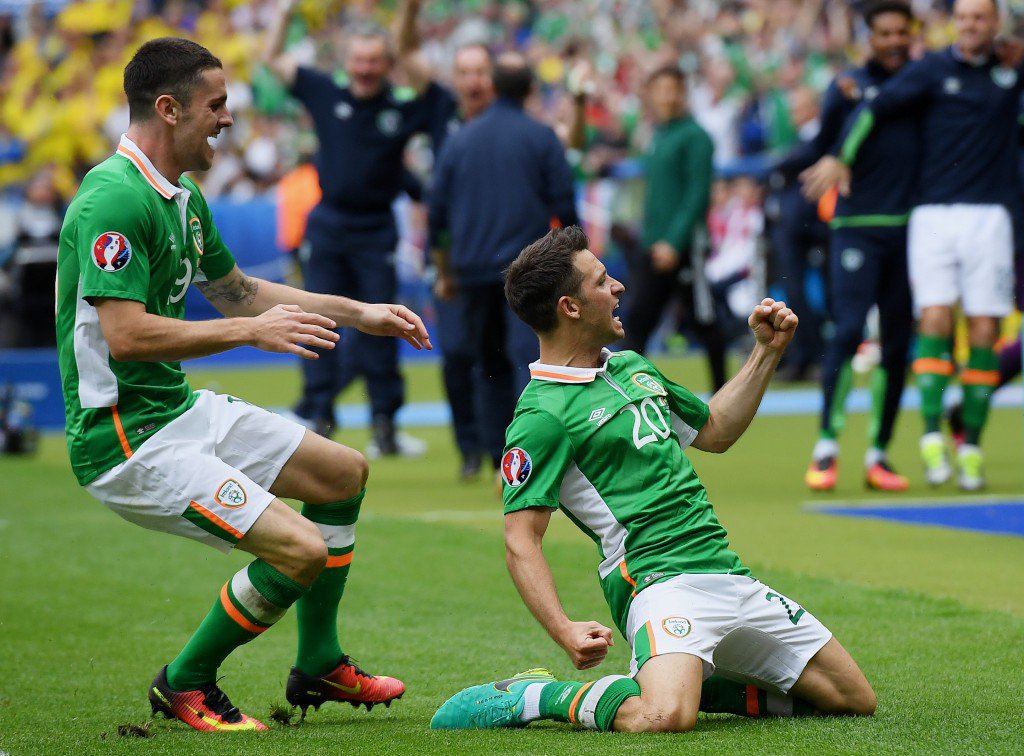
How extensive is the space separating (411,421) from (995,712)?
33.4ft

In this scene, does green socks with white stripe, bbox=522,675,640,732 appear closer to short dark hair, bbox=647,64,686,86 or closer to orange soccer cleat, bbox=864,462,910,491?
orange soccer cleat, bbox=864,462,910,491

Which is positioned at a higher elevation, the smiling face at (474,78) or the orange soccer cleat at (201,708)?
the smiling face at (474,78)

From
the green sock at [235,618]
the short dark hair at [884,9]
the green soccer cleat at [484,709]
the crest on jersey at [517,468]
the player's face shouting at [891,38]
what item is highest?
the short dark hair at [884,9]

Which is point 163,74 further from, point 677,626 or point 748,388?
point 677,626

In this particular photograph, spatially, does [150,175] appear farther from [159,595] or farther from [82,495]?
[82,495]

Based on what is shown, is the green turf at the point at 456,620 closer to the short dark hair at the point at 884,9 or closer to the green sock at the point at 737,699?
the green sock at the point at 737,699

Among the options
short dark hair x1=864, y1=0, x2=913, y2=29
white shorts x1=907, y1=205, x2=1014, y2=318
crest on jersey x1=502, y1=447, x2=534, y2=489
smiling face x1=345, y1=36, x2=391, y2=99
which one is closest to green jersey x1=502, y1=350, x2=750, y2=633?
crest on jersey x1=502, y1=447, x2=534, y2=489

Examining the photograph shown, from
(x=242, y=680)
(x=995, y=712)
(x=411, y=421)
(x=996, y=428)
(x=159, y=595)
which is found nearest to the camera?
(x=995, y=712)

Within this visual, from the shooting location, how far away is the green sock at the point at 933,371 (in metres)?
8.95

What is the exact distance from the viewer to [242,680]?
537 centimetres

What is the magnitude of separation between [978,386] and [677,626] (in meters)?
5.22

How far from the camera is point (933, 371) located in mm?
9000

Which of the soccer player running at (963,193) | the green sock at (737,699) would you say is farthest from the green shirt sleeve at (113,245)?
the soccer player running at (963,193)

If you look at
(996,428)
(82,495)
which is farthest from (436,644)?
(996,428)
